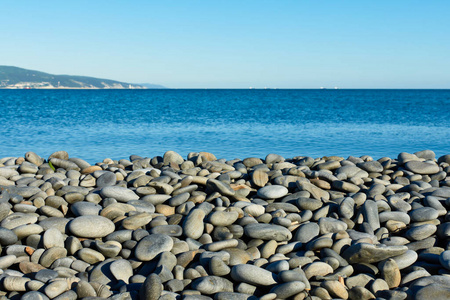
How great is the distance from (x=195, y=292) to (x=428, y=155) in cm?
548

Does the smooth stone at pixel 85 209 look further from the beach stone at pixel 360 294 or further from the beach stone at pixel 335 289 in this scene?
the beach stone at pixel 360 294

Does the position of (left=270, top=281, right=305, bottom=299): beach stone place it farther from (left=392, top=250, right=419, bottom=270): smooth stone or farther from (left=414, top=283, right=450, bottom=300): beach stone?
(left=392, top=250, right=419, bottom=270): smooth stone

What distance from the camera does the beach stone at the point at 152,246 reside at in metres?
4.12

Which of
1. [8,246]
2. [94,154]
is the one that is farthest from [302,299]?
[94,154]

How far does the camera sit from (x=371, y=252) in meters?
4.03

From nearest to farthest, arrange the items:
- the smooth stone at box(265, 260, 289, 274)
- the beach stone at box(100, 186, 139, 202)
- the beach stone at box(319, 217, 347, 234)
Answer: the smooth stone at box(265, 260, 289, 274) → the beach stone at box(319, 217, 347, 234) → the beach stone at box(100, 186, 139, 202)

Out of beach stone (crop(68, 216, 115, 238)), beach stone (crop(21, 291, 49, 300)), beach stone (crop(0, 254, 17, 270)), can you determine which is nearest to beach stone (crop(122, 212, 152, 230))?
beach stone (crop(68, 216, 115, 238))

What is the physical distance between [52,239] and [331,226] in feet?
8.57

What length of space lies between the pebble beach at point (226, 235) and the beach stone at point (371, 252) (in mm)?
10

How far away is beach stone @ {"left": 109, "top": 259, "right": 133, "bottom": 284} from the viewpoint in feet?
12.7

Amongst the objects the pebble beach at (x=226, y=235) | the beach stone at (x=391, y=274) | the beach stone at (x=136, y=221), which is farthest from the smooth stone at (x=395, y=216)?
the beach stone at (x=136, y=221)

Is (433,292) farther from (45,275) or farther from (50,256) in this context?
(50,256)

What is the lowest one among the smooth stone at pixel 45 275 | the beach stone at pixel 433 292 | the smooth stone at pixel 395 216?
the smooth stone at pixel 45 275

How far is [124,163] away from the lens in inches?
293
